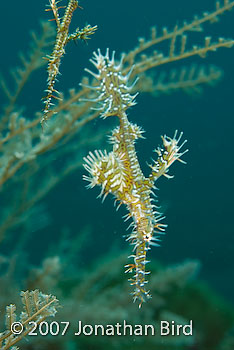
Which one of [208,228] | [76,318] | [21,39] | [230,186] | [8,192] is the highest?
[21,39]

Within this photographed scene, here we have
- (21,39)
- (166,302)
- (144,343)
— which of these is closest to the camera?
(144,343)

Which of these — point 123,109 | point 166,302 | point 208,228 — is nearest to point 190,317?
point 166,302

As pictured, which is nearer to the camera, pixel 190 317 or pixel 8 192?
pixel 190 317

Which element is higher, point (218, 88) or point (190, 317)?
point (218, 88)

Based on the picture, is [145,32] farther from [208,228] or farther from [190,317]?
[190,317]

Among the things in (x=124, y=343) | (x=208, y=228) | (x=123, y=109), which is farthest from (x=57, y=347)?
(x=208, y=228)

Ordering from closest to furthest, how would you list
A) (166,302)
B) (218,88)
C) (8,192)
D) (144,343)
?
(144,343) < (166,302) < (8,192) < (218,88)
